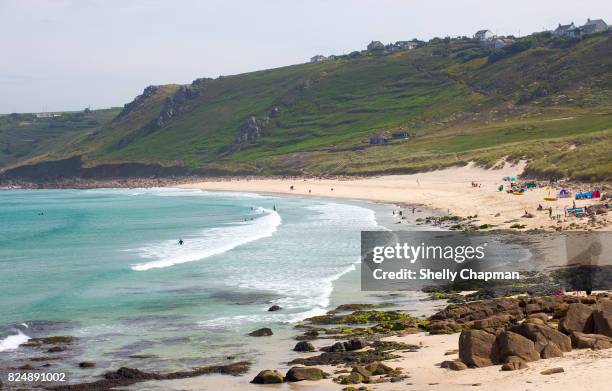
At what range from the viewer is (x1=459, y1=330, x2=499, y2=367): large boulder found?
2055 cm

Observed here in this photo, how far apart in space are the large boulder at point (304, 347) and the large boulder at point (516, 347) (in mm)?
7306

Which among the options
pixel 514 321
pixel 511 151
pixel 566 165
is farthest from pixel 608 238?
pixel 511 151

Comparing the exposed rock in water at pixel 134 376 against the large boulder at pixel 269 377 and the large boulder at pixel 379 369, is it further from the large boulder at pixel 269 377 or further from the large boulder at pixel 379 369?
the large boulder at pixel 379 369

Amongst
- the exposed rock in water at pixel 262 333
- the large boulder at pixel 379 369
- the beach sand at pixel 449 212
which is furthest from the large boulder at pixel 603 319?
the exposed rock in water at pixel 262 333

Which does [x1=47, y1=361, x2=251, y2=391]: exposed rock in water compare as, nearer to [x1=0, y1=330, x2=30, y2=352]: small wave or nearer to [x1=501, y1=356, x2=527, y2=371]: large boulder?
[x1=0, y1=330, x2=30, y2=352]: small wave

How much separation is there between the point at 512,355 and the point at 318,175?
12177 centimetres

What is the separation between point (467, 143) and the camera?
425 feet

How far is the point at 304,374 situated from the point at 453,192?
6712cm

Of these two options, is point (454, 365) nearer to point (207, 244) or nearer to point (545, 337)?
point (545, 337)

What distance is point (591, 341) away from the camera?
20625 millimetres

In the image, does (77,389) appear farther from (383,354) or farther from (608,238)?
(608,238)

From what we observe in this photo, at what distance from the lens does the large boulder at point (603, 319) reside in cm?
2130

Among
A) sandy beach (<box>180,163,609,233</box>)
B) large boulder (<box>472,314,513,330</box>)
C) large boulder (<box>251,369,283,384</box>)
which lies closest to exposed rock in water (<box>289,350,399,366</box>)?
large boulder (<box>251,369,283,384</box>)

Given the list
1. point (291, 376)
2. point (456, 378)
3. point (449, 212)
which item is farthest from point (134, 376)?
point (449, 212)
